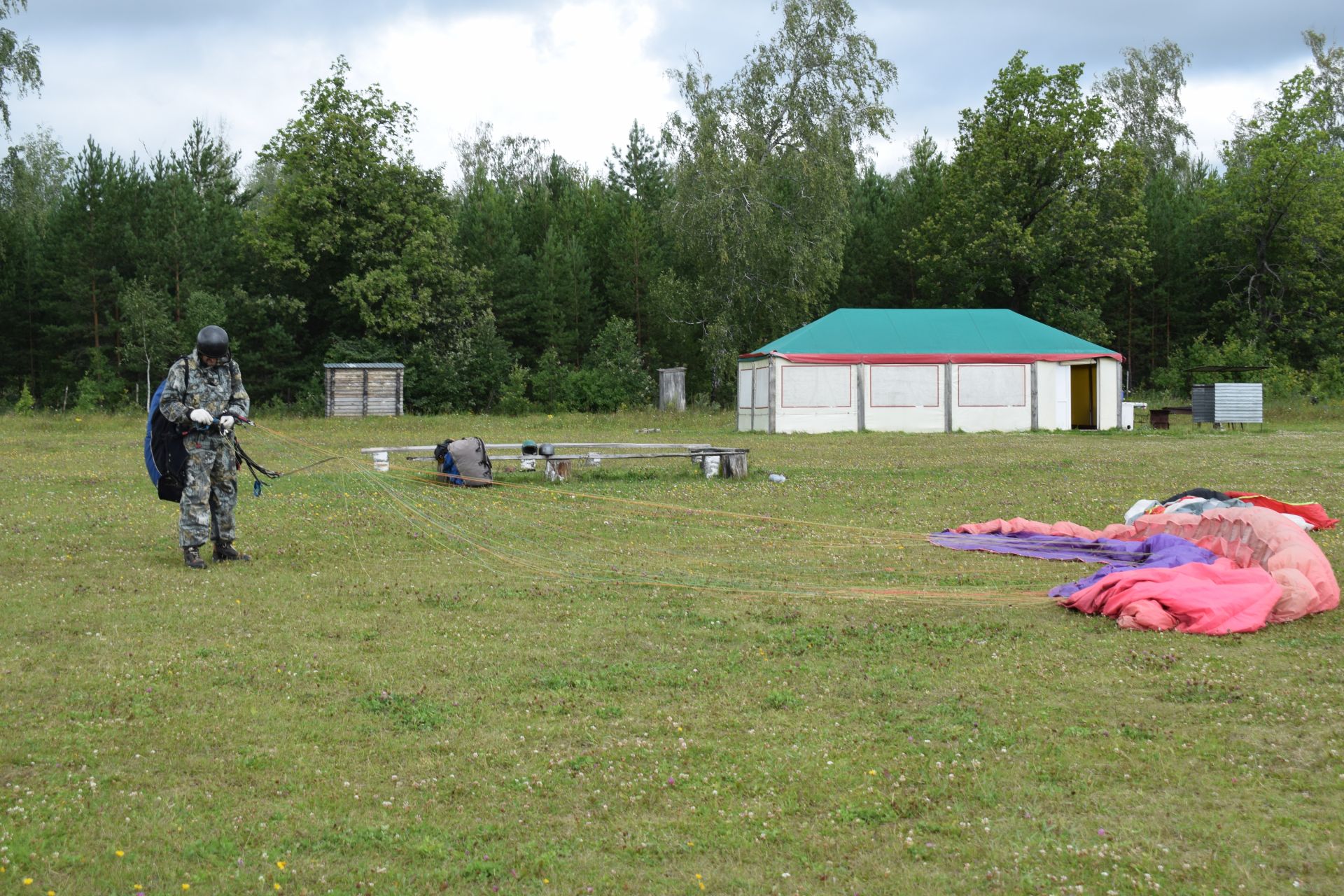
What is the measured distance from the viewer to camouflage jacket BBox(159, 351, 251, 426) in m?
11.6

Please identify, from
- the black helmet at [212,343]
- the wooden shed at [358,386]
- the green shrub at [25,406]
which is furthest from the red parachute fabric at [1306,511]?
the green shrub at [25,406]

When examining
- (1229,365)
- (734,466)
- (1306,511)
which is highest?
(1229,365)

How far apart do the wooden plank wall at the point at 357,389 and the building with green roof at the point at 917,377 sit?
47.9ft

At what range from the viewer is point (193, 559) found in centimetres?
1148

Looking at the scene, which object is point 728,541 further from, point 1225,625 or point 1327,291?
point 1327,291

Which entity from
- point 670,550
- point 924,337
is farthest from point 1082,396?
point 670,550

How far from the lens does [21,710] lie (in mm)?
6574

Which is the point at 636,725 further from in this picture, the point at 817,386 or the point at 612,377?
the point at 612,377

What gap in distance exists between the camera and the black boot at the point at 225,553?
39.2 ft

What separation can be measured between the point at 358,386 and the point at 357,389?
120 millimetres

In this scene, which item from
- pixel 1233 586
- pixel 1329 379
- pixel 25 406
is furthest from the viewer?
pixel 1329 379

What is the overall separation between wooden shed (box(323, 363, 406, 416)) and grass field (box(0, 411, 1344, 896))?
30468 mm

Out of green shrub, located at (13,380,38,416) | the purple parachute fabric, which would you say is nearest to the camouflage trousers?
the purple parachute fabric

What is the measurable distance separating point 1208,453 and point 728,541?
17.1m
